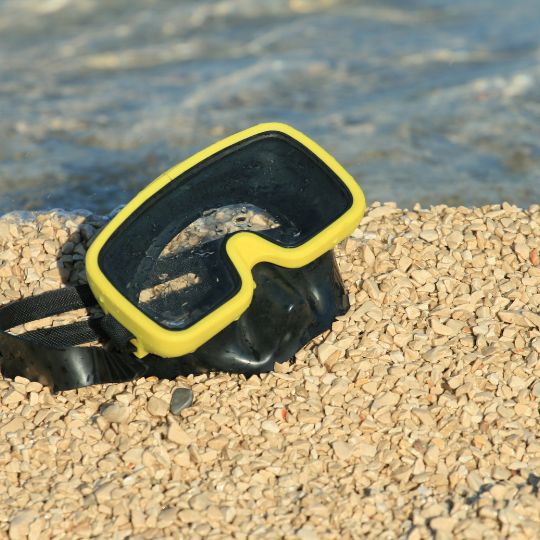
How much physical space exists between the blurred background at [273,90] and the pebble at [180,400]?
6.98 feet

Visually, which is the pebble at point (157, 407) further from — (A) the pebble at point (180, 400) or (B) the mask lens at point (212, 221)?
(B) the mask lens at point (212, 221)

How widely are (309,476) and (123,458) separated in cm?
56

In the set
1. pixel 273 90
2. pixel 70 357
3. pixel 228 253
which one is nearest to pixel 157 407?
pixel 70 357

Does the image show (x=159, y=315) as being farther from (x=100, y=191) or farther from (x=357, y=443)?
(x=100, y=191)

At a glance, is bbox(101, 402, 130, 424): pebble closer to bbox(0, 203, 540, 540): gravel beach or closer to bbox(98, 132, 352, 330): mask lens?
bbox(0, 203, 540, 540): gravel beach

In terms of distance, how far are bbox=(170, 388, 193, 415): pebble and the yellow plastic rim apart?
0.16 meters

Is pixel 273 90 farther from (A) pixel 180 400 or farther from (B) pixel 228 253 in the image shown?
(A) pixel 180 400

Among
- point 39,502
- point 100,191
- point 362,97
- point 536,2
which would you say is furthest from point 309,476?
point 536,2

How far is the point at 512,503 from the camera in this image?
2.77 metres

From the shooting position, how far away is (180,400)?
3.16m

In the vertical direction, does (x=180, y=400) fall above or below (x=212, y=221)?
below

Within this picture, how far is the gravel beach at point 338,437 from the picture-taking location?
2791 mm

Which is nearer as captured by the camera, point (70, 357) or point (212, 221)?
point (70, 357)

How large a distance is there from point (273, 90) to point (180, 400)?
3655mm
